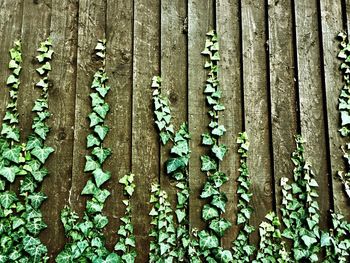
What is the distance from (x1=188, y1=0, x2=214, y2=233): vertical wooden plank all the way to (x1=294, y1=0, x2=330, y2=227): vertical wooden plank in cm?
52

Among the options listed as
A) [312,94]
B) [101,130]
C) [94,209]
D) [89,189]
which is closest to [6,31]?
[101,130]

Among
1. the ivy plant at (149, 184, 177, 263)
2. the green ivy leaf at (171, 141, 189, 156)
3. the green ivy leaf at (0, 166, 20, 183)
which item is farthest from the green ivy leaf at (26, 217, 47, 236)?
the green ivy leaf at (171, 141, 189, 156)

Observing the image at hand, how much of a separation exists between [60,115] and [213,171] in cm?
86

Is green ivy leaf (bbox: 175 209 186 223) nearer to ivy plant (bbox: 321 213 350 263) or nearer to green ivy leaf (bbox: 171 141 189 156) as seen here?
green ivy leaf (bbox: 171 141 189 156)

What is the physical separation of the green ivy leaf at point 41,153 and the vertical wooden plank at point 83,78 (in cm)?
13

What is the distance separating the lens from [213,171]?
2199 mm

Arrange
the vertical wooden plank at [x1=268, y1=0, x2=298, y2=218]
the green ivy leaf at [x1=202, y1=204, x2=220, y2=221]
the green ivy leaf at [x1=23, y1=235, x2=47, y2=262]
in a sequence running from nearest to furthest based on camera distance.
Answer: the green ivy leaf at [x1=23, y1=235, x2=47, y2=262], the green ivy leaf at [x1=202, y1=204, x2=220, y2=221], the vertical wooden plank at [x1=268, y1=0, x2=298, y2=218]

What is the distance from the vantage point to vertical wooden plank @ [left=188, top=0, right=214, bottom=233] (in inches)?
85.4

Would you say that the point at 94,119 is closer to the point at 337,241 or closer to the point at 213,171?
the point at 213,171

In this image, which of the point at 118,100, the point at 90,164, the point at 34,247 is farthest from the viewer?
the point at 118,100

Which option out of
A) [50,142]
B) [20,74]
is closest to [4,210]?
[50,142]

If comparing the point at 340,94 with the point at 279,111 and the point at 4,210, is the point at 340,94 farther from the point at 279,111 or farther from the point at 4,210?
the point at 4,210

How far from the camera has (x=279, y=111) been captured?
229 centimetres

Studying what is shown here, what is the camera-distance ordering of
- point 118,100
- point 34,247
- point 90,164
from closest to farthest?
point 34,247 < point 90,164 < point 118,100
